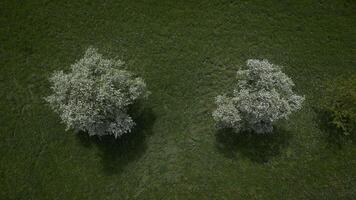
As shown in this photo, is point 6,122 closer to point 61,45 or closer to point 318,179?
point 61,45

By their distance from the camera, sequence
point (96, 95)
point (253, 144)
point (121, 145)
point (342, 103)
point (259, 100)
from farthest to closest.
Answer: point (253, 144) → point (121, 145) → point (342, 103) → point (259, 100) → point (96, 95)

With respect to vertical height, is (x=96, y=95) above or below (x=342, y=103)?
above

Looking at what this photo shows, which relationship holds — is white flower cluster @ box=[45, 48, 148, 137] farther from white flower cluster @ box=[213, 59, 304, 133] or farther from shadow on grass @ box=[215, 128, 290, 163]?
shadow on grass @ box=[215, 128, 290, 163]

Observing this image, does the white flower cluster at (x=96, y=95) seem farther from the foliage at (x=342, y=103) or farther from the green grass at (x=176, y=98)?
the foliage at (x=342, y=103)

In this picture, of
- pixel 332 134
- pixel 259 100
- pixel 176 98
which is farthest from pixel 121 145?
pixel 332 134

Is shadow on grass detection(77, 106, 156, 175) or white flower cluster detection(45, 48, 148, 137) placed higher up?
Result: white flower cluster detection(45, 48, 148, 137)

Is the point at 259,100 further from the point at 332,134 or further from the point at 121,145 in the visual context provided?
the point at 121,145

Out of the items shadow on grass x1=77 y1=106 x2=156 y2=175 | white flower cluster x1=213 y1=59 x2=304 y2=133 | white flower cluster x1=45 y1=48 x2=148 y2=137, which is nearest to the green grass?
shadow on grass x1=77 y1=106 x2=156 y2=175
